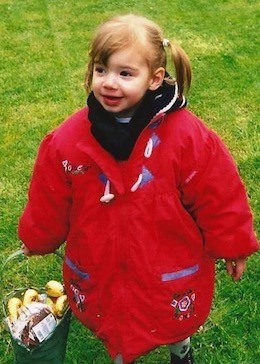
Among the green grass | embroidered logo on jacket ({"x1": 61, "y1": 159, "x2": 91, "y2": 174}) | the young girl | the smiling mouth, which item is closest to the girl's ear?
the young girl

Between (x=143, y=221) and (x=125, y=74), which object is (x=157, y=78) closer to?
(x=125, y=74)

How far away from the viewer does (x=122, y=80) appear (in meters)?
2.01

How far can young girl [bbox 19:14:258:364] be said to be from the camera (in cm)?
206

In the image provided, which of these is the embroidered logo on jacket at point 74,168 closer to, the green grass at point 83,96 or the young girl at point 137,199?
the young girl at point 137,199

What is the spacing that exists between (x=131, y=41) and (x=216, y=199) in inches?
23.1

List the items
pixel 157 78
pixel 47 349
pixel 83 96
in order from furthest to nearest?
pixel 83 96 < pixel 47 349 < pixel 157 78

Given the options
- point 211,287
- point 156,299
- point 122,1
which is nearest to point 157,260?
point 156,299

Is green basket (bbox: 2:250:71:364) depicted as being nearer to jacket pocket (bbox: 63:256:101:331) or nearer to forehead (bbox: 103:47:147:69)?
jacket pocket (bbox: 63:256:101:331)

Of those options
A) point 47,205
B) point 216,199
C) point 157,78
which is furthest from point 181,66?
point 47,205

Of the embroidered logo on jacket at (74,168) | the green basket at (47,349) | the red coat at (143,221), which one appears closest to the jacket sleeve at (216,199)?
the red coat at (143,221)

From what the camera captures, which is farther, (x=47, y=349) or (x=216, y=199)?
(x=47, y=349)

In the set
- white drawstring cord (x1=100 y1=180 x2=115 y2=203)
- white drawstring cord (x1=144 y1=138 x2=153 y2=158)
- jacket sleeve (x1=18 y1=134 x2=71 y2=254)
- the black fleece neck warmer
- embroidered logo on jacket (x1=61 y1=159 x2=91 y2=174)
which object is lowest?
jacket sleeve (x1=18 y1=134 x2=71 y2=254)

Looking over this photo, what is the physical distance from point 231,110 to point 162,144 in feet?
9.17

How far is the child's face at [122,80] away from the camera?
1997 millimetres
